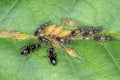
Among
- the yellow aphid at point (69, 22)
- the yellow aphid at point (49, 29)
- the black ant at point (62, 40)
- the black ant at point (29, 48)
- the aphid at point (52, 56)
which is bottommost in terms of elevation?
the aphid at point (52, 56)

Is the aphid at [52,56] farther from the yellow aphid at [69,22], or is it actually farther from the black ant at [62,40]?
the yellow aphid at [69,22]

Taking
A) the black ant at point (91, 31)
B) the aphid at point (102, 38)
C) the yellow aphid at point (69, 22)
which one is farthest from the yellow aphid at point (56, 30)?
the aphid at point (102, 38)

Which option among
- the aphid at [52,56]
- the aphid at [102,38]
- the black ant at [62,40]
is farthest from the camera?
the black ant at [62,40]

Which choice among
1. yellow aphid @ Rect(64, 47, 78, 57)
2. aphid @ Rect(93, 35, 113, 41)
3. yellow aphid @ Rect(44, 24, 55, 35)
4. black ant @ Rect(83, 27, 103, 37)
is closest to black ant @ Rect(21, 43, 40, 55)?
yellow aphid @ Rect(44, 24, 55, 35)

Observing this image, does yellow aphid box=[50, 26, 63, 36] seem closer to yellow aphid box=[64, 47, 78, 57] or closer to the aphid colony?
the aphid colony

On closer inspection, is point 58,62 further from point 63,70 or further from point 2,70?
point 2,70

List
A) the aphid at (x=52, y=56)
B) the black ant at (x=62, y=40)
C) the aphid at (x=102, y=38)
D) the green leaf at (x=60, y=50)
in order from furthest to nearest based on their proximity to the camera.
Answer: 1. the black ant at (x=62, y=40)
2. the aphid at (x=102, y=38)
3. the green leaf at (x=60, y=50)
4. the aphid at (x=52, y=56)

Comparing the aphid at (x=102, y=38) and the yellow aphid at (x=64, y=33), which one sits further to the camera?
the yellow aphid at (x=64, y=33)

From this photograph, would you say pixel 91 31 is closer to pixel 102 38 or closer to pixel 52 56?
pixel 102 38
